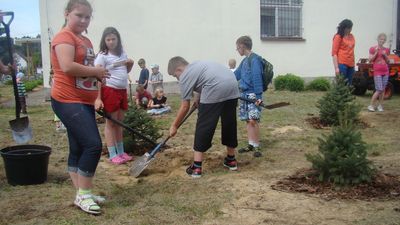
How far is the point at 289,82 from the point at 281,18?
6.23ft

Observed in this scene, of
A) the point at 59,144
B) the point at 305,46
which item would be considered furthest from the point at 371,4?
the point at 59,144

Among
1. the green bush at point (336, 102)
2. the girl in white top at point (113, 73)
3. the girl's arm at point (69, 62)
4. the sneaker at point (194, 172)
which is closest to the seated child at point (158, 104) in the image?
the green bush at point (336, 102)

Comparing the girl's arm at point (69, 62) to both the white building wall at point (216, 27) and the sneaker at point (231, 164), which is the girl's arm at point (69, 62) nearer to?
the sneaker at point (231, 164)

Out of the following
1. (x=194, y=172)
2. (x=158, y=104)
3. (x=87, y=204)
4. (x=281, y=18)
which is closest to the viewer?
(x=87, y=204)

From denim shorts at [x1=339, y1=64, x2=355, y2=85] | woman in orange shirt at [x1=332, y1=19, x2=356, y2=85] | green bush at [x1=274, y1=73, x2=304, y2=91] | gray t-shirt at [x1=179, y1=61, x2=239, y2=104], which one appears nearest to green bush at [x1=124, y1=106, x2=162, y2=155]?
gray t-shirt at [x1=179, y1=61, x2=239, y2=104]

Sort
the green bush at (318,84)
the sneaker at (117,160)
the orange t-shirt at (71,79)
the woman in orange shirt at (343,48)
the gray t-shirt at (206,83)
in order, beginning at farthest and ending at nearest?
the green bush at (318,84) → the woman in orange shirt at (343,48) → the sneaker at (117,160) → the gray t-shirt at (206,83) → the orange t-shirt at (71,79)

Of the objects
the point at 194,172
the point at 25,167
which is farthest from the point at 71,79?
the point at 194,172

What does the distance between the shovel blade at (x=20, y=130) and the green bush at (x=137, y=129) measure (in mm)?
1411

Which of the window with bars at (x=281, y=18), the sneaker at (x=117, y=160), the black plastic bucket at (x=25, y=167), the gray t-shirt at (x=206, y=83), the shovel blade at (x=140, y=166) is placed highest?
the window with bars at (x=281, y=18)

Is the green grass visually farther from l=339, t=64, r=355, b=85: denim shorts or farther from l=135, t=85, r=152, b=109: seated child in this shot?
l=135, t=85, r=152, b=109: seated child

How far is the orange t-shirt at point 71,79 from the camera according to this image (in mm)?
3752

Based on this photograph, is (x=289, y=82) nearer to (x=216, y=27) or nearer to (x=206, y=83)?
(x=216, y=27)

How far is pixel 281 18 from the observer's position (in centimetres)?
1394

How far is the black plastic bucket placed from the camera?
4582mm
